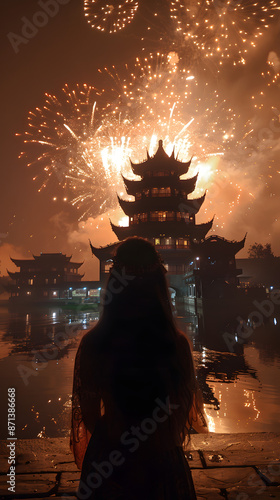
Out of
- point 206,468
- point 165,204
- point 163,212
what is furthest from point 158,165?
point 206,468

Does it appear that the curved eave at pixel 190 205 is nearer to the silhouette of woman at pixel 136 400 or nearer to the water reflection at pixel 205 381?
the water reflection at pixel 205 381

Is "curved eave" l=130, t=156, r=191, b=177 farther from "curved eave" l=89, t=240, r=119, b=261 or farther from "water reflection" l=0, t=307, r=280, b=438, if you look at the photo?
"water reflection" l=0, t=307, r=280, b=438

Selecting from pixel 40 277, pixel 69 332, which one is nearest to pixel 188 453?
pixel 69 332

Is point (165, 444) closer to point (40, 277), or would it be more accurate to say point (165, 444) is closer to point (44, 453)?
point (44, 453)

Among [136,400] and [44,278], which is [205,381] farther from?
[44,278]

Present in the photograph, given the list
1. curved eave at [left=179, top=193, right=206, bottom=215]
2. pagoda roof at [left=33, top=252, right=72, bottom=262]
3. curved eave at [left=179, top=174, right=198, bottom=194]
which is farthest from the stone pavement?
pagoda roof at [left=33, top=252, right=72, bottom=262]
